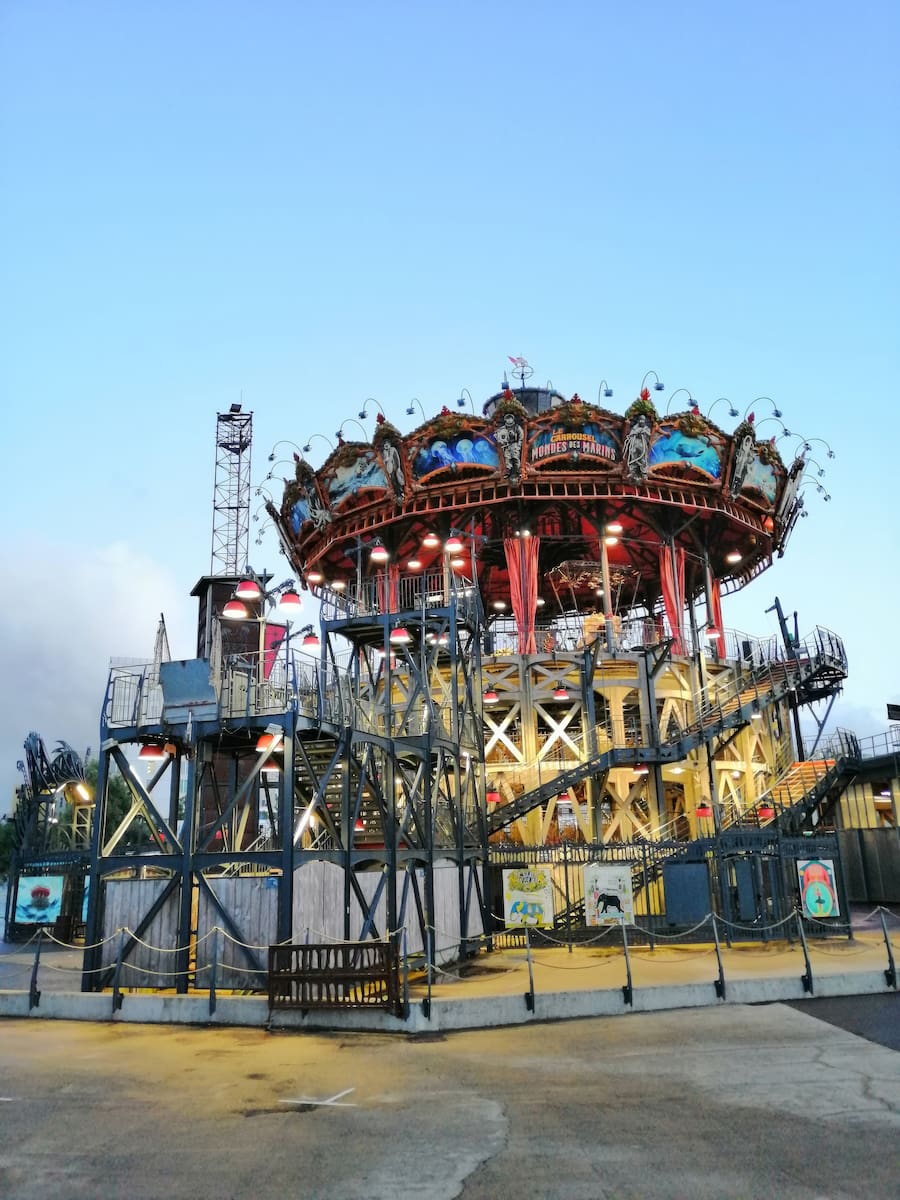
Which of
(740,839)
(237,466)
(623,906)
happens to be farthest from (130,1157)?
(237,466)

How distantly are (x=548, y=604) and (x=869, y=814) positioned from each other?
86.9 ft

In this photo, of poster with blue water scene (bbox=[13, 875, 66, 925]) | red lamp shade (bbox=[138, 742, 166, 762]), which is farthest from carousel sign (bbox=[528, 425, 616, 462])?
poster with blue water scene (bbox=[13, 875, 66, 925])

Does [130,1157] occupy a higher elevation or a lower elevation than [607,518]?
lower

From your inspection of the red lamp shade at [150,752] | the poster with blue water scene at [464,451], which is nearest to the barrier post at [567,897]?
the red lamp shade at [150,752]

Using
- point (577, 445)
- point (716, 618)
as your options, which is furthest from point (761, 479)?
point (577, 445)

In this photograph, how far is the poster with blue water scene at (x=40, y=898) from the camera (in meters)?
33.5

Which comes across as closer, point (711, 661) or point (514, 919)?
point (514, 919)

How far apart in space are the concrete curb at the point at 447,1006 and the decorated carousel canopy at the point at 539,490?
24.3 metres

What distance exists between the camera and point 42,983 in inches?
874

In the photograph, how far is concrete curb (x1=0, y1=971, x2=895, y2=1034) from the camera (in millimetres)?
15539

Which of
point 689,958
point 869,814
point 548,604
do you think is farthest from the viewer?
point 548,604

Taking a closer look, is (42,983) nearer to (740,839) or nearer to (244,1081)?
(244,1081)

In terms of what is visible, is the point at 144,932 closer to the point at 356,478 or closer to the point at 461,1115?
the point at 461,1115

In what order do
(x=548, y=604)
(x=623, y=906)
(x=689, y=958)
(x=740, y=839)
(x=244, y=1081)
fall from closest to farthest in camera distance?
(x=244, y=1081) → (x=689, y=958) → (x=623, y=906) → (x=740, y=839) → (x=548, y=604)
